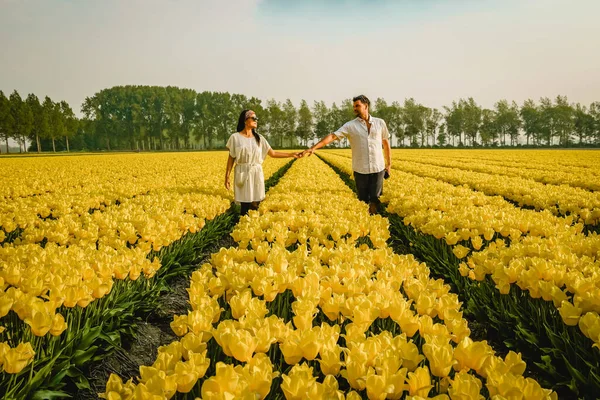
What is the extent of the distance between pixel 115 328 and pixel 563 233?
4.34 metres

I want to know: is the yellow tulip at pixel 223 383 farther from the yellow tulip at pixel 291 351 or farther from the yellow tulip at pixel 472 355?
the yellow tulip at pixel 472 355

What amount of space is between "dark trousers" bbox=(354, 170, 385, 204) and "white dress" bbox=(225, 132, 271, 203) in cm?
198

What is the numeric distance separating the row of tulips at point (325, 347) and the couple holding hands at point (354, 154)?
3.98 meters

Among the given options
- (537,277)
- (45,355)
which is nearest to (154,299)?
(45,355)

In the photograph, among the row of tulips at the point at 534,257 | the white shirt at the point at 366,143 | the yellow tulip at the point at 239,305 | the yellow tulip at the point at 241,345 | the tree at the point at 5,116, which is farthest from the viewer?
the tree at the point at 5,116

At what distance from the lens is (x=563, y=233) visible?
3.74m

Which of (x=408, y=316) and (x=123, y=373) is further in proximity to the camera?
(x=123, y=373)

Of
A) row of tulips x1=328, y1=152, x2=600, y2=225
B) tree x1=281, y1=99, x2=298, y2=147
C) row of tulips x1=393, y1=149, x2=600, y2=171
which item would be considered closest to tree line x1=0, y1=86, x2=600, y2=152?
tree x1=281, y1=99, x2=298, y2=147

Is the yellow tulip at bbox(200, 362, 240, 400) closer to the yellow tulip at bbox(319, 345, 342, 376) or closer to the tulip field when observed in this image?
the tulip field

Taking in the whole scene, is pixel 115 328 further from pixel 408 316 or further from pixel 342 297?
pixel 408 316

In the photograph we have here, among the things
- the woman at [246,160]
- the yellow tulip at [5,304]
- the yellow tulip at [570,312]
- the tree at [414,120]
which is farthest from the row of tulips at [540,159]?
the tree at [414,120]

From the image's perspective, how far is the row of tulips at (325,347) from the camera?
1238 millimetres

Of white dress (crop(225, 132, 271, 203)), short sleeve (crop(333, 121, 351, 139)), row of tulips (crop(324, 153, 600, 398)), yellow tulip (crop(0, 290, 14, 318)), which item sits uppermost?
short sleeve (crop(333, 121, 351, 139))

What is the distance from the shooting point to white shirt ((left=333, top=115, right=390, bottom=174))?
6812 millimetres
